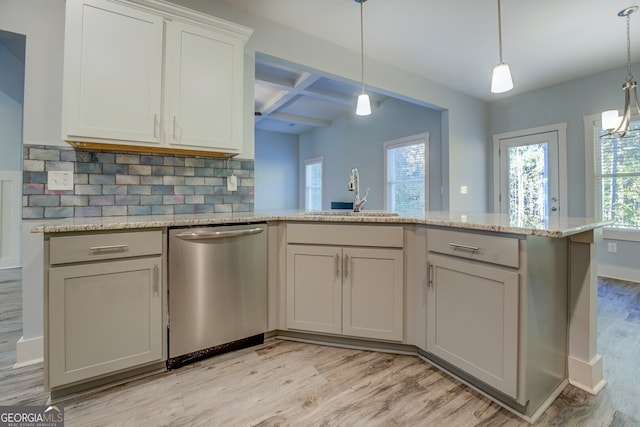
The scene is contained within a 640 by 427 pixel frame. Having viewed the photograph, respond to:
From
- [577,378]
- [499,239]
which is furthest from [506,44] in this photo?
[577,378]

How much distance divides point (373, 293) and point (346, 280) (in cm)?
18

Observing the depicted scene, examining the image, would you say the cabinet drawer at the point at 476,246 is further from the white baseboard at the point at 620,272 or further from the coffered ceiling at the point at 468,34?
the white baseboard at the point at 620,272

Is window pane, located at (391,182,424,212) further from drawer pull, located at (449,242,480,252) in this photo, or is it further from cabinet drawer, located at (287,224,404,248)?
drawer pull, located at (449,242,480,252)

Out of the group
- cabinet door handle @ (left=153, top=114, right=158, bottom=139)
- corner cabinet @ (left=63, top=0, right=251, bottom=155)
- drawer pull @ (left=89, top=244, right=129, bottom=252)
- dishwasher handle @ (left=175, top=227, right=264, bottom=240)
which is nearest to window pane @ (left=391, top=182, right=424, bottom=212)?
corner cabinet @ (left=63, top=0, right=251, bottom=155)

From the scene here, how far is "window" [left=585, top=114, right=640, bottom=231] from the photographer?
3.55 m

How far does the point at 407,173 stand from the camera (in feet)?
16.0

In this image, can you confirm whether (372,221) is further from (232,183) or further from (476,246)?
(232,183)

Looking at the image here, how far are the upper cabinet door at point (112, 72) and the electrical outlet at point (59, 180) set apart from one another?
0.30 m

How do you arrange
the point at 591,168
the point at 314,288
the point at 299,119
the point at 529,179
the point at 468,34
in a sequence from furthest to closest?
the point at 299,119
the point at 529,179
the point at 591,168
the point at 468,34
the point at 314,288

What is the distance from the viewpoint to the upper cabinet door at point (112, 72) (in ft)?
5.35

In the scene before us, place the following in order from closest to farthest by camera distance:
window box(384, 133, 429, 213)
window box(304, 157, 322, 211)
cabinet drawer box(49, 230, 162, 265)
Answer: cabinet drawer box(49, 230, 162, 265) < window box(384, 133, 429, 213) < window box(304, 157, 322, 211)

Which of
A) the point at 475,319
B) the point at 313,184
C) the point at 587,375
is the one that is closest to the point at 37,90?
the point at 475,319

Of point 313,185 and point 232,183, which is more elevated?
point 313,185

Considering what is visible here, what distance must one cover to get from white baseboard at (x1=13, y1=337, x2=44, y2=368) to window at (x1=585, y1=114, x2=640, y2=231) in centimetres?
538
